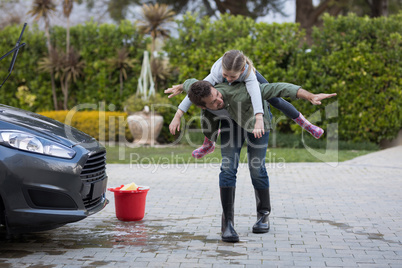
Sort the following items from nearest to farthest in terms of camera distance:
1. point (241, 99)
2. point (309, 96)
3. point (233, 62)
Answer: point (309, 96), point (233, 62), point (241, 99)

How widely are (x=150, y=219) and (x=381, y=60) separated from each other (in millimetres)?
9548

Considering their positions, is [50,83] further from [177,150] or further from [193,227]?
[193,227]

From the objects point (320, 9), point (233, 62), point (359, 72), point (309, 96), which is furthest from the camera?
point (320, 9)

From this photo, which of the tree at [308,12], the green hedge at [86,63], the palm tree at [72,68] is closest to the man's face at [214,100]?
the green hedge at [86,63]

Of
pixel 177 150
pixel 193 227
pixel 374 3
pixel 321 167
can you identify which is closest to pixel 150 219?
pixel 193 227

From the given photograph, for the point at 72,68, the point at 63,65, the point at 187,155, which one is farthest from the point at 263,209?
the point at 63,65

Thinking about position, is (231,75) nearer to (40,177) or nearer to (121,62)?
(40,177)

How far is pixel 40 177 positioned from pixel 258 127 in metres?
1.72

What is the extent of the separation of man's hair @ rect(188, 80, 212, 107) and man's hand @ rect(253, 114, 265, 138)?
0.45 metres

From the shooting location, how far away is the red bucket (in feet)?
16.9

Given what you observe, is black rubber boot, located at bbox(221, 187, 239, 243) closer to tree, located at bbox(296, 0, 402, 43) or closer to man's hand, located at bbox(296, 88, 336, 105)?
man's hand, located at bbox(296, 88, 336, 105)

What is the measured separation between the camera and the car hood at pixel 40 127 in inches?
157

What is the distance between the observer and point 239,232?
4.75 meters

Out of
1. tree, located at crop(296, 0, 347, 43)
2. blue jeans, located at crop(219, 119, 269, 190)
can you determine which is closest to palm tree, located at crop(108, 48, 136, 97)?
tree, located at crop(296, 0, 347, 43)
